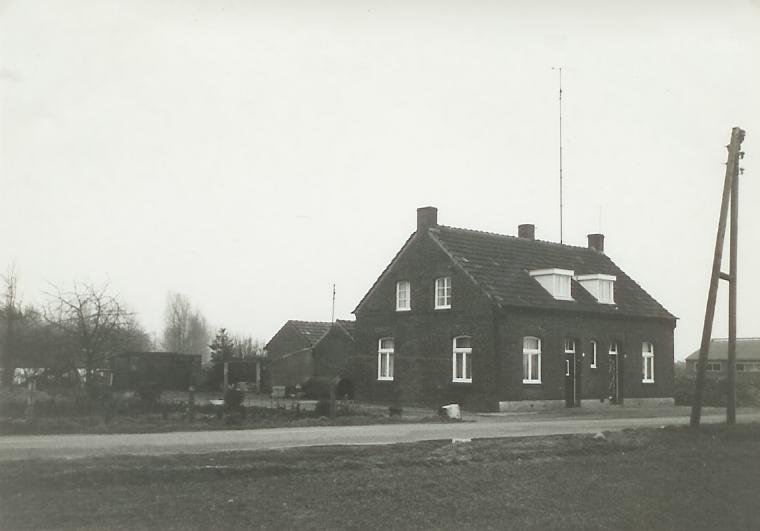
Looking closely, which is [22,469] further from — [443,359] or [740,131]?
[443,359]

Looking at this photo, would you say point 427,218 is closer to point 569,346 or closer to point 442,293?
point 442,293

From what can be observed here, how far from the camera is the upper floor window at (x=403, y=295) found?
112ft

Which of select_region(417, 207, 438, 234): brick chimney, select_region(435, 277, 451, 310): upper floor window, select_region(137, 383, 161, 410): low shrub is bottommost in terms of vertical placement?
select_region(137, 383, 161, 410): low shrub

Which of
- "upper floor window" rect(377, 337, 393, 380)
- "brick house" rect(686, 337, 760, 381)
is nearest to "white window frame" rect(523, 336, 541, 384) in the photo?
"upper floor window" rect(377, 337, 393, 380)

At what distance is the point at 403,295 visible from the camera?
3444 cm

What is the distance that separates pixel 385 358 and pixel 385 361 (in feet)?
0.43

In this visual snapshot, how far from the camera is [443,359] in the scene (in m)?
31.8

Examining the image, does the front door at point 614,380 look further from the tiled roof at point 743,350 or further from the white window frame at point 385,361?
the tiled roof at point 743,350

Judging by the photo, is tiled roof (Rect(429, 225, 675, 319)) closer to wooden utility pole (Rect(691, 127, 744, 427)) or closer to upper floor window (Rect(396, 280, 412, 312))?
upper floor window (Rect(396, 280, 412, 312))

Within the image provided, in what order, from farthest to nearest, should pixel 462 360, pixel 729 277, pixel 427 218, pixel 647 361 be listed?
pixel 647 361 → pixel 427 218 → pixel 462 360 → pixel 729 277

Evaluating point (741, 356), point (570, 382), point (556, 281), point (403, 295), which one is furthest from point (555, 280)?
point (741, 356)

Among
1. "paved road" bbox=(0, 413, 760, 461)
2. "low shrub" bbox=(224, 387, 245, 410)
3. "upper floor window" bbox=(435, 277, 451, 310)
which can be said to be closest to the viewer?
"paved road" bbox=(0, 413, 760, 461)

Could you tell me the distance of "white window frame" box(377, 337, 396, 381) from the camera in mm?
34469

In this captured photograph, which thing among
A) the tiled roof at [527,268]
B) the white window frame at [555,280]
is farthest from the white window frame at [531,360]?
the white window frame at [555,280]
